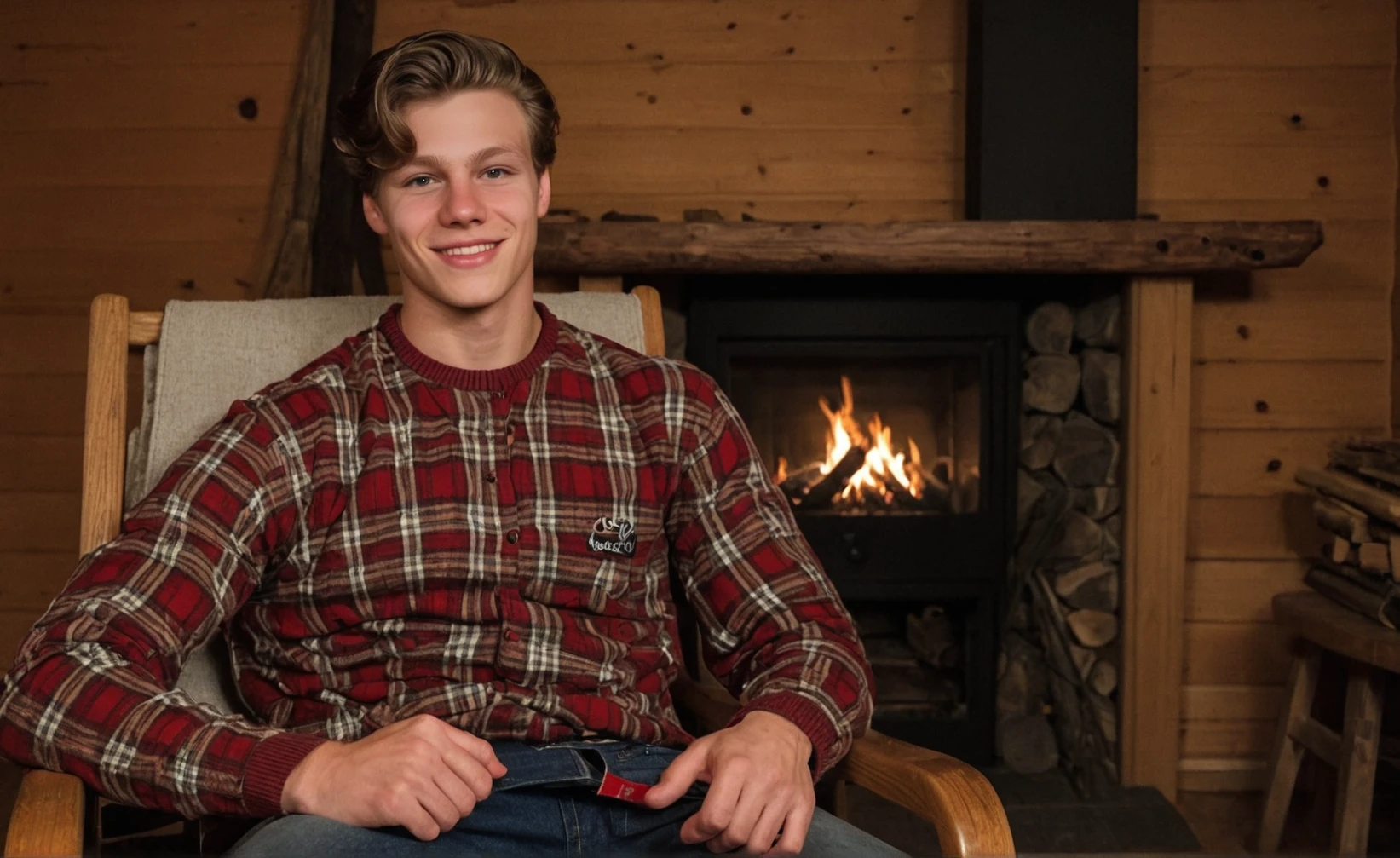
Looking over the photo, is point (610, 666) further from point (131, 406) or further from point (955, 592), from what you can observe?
point (131, 406)

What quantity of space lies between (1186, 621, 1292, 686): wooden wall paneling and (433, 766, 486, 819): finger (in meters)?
2.08

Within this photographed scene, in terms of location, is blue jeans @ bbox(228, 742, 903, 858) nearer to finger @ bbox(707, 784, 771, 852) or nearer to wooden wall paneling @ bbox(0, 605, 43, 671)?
finger @ bbox(707, 784, 771, 852)

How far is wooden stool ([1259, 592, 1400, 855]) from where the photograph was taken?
81.5 inches

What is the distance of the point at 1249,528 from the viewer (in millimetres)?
2703

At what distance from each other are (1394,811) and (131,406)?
2.65m

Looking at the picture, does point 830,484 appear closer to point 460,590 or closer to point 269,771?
point 460,590

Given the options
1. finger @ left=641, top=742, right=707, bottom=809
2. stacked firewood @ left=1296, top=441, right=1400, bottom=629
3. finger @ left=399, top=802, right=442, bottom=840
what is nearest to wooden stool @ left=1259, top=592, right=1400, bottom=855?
stacked firewood @ left=1296, top=441, right=1400, bottom=629

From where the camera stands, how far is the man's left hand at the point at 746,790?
1.07 m

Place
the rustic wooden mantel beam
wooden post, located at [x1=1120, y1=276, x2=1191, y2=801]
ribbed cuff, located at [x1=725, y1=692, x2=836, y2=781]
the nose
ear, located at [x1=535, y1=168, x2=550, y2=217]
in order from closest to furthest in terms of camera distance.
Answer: ribbed cuff, located at [x1=725, y1=692, x2=836, y2=781], the nose, ear, located at [x1=535, y1=168, x2=550, y2=217], the rustic wooden mantel beam, wooden post, located at [x1=1120, y1=276, x2=1191, y2=801]

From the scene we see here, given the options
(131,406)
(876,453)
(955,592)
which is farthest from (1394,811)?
(131,406)

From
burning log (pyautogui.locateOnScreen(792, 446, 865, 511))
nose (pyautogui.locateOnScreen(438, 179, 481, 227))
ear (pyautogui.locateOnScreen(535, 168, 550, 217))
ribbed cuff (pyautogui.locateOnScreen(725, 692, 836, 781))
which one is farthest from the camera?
Answer: burning log (pyautogui.locateOnScreen(792, 446, 865, 511))

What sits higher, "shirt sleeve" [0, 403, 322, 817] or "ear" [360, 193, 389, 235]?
"ear" [360, 193, 389, 235]

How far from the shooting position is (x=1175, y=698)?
254cm

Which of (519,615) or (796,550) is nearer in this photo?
(519,615)
